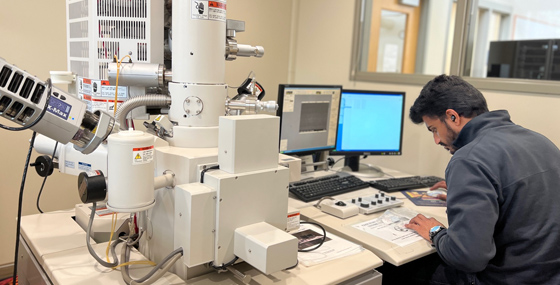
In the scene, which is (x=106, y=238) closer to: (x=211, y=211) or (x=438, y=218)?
(x=211, y=211)

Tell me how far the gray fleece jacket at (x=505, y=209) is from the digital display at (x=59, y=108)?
3.63 feet

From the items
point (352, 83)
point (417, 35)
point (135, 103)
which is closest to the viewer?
point (135, 103)

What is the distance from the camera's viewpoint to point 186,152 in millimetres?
1165

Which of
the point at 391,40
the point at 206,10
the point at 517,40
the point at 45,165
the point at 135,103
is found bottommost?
the point at 45,165

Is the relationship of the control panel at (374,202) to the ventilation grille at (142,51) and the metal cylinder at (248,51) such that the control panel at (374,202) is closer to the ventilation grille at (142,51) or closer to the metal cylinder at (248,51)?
the metal cylinder at (248,51)

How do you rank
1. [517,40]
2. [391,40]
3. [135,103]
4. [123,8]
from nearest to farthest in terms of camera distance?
[135,103]
[123,8]
[517,40]
[391,40]

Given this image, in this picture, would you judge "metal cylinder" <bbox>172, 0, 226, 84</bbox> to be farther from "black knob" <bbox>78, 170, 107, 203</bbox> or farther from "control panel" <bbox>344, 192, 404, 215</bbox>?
"control panel" <bbox>344, 192, 404, 215</bbox>

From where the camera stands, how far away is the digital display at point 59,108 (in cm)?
97

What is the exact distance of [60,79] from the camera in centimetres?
148

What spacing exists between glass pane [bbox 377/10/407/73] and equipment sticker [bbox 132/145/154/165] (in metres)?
3.08

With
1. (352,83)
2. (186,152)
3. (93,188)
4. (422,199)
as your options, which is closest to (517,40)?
(352,83)

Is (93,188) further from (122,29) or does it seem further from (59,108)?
(122,29)

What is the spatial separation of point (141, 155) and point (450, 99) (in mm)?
1064

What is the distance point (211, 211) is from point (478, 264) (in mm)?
825
